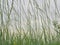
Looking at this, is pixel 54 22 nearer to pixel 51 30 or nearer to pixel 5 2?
pixel 51 30

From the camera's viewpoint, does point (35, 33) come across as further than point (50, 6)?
No

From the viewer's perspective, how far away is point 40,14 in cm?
167

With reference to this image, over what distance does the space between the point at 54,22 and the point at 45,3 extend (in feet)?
0.76

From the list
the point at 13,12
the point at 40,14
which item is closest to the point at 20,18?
the point at 13,12

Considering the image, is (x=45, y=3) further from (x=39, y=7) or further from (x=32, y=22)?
(x=32, y=22)

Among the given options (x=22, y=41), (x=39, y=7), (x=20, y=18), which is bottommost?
(x=22, y=41)

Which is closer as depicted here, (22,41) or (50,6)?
(22,41)

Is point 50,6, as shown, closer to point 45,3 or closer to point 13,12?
point 45,3

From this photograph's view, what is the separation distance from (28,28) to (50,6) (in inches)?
13.5

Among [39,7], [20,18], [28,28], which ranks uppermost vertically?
[39,7]

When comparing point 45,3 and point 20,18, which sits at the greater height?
point 45,3

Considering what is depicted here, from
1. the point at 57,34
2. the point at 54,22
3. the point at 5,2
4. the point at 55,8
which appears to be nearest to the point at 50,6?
the point at 55,8

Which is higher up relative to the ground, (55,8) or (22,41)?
(55,8)

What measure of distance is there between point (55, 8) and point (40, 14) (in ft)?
0.58
